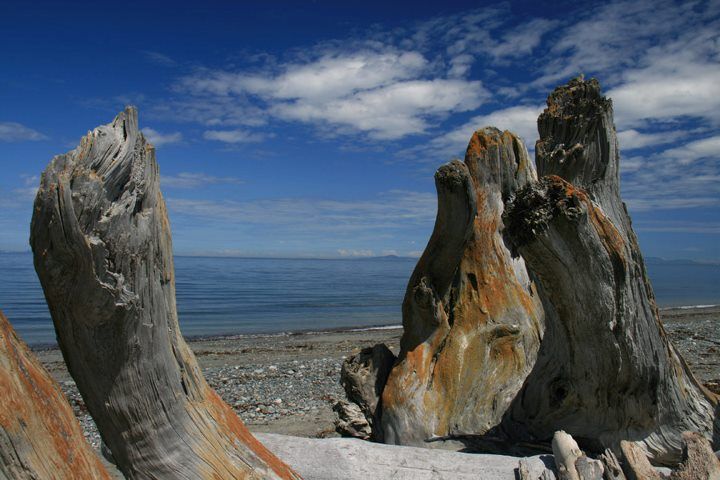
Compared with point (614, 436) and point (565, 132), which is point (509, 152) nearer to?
point (565, 132)

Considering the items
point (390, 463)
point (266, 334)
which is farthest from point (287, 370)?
point (266, 334)

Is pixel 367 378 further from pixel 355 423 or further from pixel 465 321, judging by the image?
pixel 465 321

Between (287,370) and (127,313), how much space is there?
460 inches

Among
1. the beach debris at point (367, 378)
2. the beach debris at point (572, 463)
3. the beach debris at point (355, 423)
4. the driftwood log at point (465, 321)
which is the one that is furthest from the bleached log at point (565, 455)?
the beach debris at point (355, 423)

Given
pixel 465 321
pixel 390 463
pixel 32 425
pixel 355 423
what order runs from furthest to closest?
pixel 465 321
pixel 355 423
pixel 390 463
pixel 32 425

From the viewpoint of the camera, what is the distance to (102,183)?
2.59 metres

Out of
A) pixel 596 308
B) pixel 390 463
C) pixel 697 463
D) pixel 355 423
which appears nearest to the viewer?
pixel 697 463

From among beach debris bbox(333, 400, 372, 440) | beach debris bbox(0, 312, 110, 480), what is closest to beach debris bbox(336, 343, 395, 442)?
beach debris bbox(333, 400, 372, 440)

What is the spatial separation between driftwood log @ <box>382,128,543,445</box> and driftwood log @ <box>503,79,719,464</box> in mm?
900

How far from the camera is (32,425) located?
232 cm

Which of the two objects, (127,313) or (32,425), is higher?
(127,313)

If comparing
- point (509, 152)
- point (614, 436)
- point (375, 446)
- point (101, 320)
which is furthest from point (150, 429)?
point (509, 152)

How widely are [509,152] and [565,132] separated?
7.12 feet

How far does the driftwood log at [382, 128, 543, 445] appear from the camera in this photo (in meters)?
5.81
